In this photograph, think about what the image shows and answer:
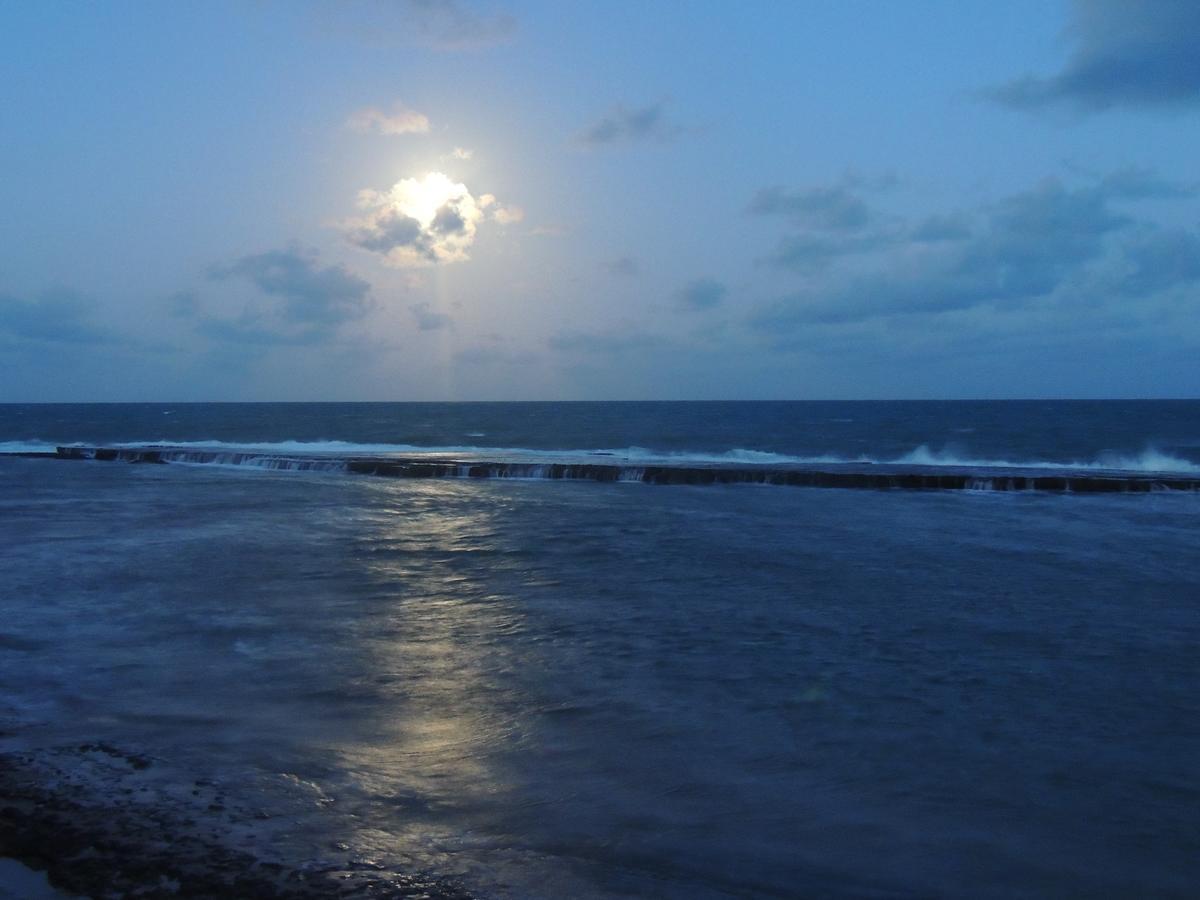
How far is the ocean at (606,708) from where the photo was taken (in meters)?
4.88

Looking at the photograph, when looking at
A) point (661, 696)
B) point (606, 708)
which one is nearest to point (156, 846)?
point (606, 708)

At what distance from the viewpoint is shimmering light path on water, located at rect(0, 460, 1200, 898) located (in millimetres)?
5066

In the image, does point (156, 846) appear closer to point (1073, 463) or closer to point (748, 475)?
point (748, 475)

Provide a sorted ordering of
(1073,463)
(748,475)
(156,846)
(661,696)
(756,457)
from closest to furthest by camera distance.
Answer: (156,846), (661,696), (748,475), (1073,463), (756,457)

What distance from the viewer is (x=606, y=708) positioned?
7.41 meters

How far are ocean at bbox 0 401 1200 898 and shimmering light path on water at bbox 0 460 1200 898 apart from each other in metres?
0.03

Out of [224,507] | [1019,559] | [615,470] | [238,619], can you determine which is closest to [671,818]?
[238,619]

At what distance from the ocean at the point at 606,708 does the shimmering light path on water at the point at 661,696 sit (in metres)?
0.03

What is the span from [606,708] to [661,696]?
0.56 m

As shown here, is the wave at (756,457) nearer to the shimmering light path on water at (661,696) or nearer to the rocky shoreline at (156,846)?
the shimmering light path on water at (661,696)

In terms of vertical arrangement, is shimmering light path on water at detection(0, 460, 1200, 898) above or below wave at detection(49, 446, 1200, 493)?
below

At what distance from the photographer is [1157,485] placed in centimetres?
2562

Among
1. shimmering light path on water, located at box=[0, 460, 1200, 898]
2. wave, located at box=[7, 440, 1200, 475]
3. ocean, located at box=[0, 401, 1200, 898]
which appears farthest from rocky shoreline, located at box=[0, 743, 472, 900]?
wave, located at box=[7, 440, 1200, 475]

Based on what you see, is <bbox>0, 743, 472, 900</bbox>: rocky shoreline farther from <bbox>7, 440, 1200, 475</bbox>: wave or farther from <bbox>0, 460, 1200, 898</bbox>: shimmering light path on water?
<bbox>7, 440, 1200, 475</bbox>: wave
